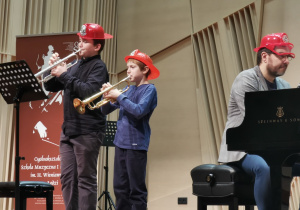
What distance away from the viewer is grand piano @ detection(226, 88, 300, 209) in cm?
290

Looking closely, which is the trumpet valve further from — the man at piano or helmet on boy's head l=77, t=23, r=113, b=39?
the man at piano

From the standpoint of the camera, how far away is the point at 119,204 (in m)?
3.70

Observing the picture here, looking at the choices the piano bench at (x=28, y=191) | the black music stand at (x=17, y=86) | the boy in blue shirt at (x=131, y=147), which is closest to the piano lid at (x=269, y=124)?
the boy in blue shirt at (x=131, y=147)

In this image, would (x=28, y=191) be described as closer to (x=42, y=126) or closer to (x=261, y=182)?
(x=42, y=126)

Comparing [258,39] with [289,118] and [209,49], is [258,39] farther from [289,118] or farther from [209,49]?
[289,118]

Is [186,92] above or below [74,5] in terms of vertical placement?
below

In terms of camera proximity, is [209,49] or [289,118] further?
[209,49]

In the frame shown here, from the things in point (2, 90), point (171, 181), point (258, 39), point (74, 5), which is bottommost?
point (171, 181)

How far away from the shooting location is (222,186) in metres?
3.61

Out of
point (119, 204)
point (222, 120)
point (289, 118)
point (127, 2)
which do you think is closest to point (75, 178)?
point (119, 204)

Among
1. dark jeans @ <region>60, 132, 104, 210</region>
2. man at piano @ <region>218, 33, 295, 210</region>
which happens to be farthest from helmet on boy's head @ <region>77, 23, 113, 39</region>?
man at piano @ <region>218, 33, 295, 210</region>

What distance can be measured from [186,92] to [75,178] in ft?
13.2

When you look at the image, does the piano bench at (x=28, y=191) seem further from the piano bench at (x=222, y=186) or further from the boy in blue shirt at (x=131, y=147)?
the piano bench at (x=222, y=186)

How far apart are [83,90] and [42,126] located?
85.7 inches
